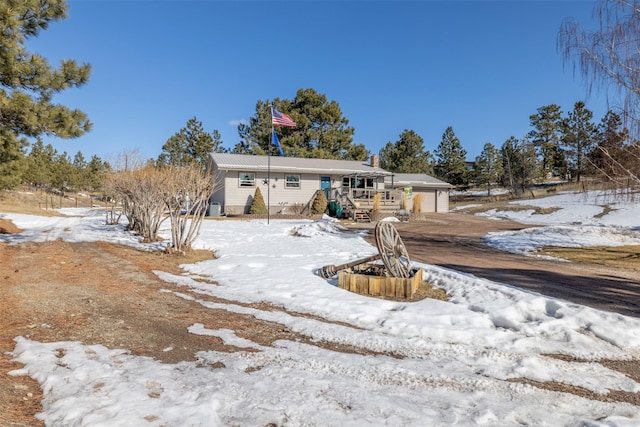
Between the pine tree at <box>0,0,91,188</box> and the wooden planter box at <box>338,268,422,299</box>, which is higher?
the pine tree at <box>0,0,91,188</box>

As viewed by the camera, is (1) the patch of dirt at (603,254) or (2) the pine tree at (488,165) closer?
(1) the patch of dirt at (603,254)

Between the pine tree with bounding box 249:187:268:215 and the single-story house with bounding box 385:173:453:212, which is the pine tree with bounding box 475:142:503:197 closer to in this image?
the single-story house with bounding box 385:173:453:212

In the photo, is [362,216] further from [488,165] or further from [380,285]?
[488,165]

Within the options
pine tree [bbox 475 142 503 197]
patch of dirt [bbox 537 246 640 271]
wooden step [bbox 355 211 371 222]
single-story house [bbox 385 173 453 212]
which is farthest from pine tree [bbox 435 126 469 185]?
patch of dirt [bbox 537 246 640 271]

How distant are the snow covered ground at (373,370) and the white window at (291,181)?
20028mm

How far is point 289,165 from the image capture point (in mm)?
27141

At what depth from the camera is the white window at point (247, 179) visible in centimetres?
2536

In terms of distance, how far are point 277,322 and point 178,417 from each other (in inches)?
95.2

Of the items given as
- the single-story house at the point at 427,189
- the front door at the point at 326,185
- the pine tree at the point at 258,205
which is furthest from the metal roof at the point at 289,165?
the single-story house at the point at 427,189

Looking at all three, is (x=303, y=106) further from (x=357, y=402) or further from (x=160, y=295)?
(x=357, y=402)

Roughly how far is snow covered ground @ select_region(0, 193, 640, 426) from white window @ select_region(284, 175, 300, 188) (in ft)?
65.7

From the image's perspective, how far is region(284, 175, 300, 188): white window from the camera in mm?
26391

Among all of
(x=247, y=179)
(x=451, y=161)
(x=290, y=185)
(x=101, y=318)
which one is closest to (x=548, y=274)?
(x=101, y=318)

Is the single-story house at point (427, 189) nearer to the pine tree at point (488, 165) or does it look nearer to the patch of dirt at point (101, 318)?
the pine tree at point (488, 165)
